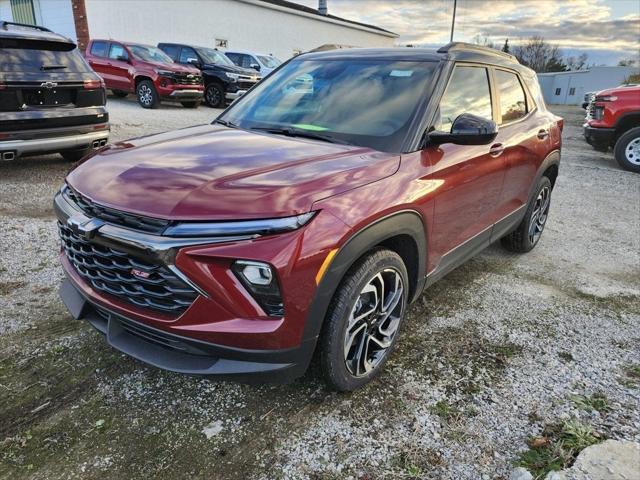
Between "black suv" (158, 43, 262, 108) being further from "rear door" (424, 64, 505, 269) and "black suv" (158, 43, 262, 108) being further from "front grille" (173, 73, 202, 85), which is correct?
"rear door" (424, 64, 505, 269)

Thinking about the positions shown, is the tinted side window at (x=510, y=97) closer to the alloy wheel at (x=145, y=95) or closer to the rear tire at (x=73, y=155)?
the rear tire at (x=73, y=155)

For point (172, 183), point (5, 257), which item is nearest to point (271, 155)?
point (172, 183)

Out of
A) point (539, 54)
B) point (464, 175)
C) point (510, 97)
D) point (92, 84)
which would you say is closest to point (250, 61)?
point (92, 84)

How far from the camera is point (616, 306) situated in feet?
12.7

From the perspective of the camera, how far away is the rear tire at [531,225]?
4621 millimetres

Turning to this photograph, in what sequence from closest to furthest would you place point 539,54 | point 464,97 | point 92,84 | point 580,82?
1. point 464,97
2. point 92,84
3. point 580,82
4. point 539,54

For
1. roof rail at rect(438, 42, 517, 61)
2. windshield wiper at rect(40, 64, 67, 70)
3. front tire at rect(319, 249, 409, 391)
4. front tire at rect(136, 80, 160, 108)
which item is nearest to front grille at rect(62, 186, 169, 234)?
front tire at rect(319, 249, 409, 391)

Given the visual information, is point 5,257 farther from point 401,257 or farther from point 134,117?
point 134,117

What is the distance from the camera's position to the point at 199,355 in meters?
2.11

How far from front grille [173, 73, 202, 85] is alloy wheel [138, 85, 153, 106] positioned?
0.90m

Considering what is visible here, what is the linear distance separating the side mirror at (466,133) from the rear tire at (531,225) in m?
1.98

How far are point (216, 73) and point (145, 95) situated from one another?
271 cm

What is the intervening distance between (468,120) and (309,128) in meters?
0.96

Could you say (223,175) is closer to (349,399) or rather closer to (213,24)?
(349,399)
